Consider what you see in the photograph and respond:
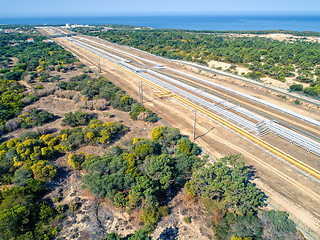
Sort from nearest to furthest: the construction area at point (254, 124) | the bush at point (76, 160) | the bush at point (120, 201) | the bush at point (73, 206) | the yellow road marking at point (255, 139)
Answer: the bush at point (73, 206), the bush at point (120, 201), the construction area at point (254, 124), the bush at point (76, 160), the yellow road marking at point (255, 139)

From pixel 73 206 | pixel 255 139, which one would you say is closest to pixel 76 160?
pixel 73 206

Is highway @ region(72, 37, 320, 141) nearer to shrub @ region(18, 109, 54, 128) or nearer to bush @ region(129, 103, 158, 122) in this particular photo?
bush @ region(129, 103, 158, 122)

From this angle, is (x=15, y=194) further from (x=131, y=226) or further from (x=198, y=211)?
(x=198, y=211)

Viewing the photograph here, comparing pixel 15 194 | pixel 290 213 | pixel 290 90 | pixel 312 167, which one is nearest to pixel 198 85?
pixel 290 90

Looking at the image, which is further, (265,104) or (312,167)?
(265,104)

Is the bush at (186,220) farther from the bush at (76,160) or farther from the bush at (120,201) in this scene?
the bush at (76,160)

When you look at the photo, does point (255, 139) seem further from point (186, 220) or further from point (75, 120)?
point (75, 120)

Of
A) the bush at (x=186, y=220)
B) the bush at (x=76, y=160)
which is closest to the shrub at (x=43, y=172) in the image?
the bush at (x=76, y=160)

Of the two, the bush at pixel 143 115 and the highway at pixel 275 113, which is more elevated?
the bush at pixel 143 115
